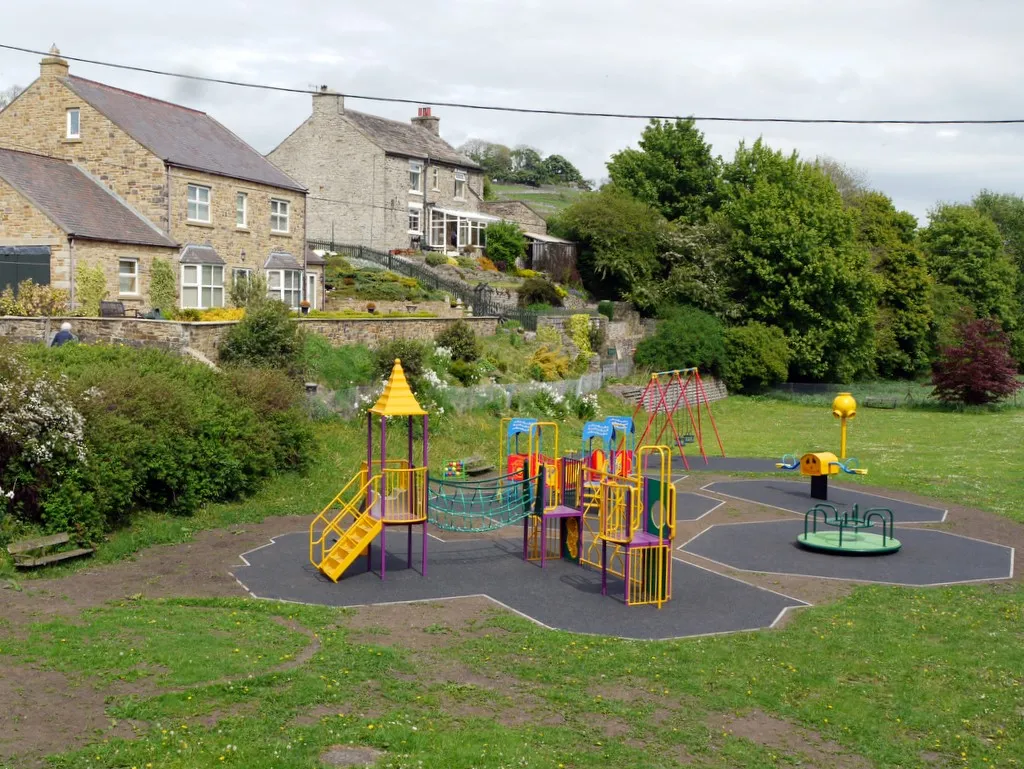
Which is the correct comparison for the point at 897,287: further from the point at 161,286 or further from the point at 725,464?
the point at 161,286

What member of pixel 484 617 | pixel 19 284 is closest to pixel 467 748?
pixel 484 617

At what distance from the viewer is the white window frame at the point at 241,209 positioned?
1631 inches

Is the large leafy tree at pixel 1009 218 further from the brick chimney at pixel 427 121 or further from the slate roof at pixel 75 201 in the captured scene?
the slate roof at pixel 75 201

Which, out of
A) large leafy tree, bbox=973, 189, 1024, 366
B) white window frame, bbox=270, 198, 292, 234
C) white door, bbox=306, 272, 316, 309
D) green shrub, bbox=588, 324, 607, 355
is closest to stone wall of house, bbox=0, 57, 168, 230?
white window frame, bbox=270, 198, 292, 234

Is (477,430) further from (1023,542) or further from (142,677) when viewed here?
(142,677)

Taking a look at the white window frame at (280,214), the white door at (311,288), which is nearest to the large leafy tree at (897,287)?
the white door at (311,288)

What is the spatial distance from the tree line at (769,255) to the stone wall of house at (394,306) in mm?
16264

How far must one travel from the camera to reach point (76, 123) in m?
39.2

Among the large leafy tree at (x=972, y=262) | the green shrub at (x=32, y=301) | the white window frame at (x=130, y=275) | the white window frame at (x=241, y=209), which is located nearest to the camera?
the green shrub at (x=32, y=301)

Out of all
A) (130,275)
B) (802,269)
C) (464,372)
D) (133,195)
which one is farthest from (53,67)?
(802,269)

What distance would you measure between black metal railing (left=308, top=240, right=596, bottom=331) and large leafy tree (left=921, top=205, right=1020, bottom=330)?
3350cm

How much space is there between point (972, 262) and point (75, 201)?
204ft

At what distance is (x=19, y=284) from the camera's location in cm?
3284

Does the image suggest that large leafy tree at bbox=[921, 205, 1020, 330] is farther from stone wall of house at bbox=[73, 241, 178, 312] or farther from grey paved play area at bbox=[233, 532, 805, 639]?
grey paved play area at bbox=[233, 532, 805, 639]
